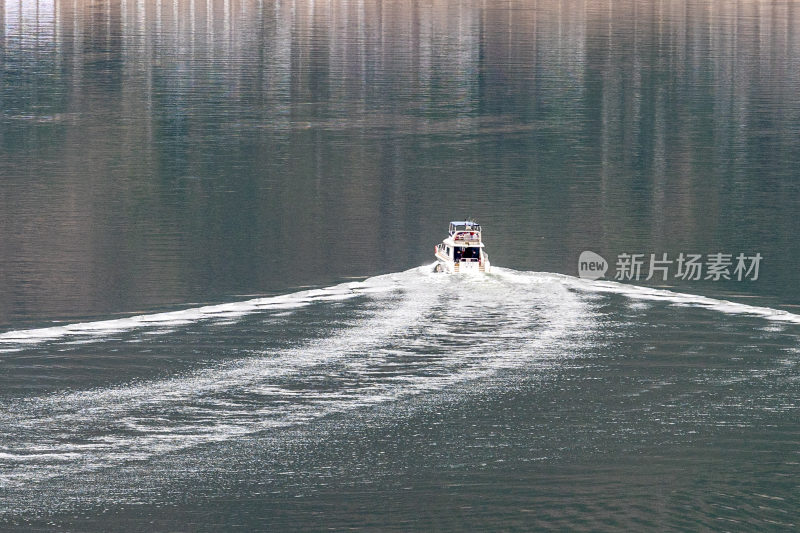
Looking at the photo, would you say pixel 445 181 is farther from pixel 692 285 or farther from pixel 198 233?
pixel 692 285

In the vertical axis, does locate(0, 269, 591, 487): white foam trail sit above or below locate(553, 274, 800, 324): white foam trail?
below

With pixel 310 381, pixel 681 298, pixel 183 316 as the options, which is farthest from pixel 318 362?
pixel 681 298

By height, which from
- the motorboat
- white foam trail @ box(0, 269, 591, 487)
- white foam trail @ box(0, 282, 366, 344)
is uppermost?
the motorboat

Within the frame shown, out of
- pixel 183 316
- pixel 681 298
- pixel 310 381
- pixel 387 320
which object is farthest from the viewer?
pixel 681 298

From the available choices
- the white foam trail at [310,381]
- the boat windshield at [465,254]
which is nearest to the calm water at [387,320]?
the white foam trail at [310,381]

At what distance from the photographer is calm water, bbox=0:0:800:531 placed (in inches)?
917

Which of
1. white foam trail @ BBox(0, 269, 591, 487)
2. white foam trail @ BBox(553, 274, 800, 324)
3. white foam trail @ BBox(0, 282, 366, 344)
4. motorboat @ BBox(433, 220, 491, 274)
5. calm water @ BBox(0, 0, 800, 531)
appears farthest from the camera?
motorboat @ BBox(433, 220, 491, 274)

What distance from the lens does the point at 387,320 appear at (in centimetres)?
3294

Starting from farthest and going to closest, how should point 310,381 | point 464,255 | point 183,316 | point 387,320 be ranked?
point 464,255, point 183,316, point 387,320, point 310,381

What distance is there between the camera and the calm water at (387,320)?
23.3 m

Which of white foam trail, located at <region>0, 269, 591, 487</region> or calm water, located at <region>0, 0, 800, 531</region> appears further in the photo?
white foam trail, located at <region>0, 269, 591, 487</region>

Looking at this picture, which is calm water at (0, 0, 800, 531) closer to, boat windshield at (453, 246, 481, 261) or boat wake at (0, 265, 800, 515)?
boat wake at (0, 265, 800, 515)

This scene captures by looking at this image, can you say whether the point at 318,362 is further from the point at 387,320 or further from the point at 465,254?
the point at 465,254

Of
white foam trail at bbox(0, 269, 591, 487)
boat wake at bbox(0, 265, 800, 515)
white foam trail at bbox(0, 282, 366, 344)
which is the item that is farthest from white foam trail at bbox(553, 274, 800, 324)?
white foam trail at bbox(0, 282, 366, 344)
